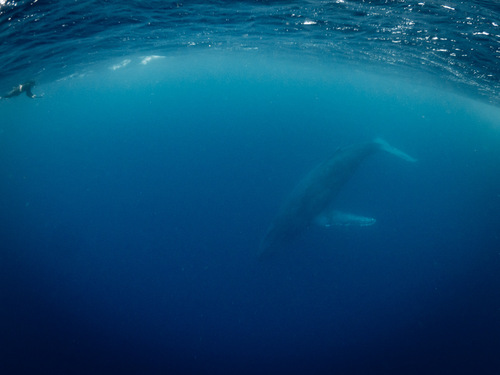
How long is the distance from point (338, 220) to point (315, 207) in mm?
1188

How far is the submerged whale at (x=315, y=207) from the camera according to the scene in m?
11.4

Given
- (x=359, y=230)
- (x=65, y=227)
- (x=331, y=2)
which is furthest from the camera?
(x=65, y=227)

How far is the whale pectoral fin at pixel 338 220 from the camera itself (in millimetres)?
11500

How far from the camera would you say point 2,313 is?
12.4 metres

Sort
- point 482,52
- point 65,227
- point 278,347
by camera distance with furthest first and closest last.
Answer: point 65,227
point 482,52
point 278,347

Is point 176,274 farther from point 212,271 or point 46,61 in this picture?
point 46,61

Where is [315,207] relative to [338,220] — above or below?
above

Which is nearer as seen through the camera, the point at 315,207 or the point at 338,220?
the point at 338,220

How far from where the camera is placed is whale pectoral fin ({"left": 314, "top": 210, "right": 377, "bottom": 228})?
11.5 metres

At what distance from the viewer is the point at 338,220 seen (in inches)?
464

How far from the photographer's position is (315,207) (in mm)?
11883

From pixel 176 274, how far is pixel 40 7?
1403 cm

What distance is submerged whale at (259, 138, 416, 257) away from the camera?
11430mm

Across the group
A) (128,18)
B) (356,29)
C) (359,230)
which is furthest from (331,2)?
(359,230)
